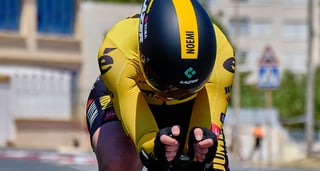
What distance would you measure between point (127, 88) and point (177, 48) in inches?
22.4

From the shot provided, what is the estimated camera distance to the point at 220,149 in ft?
16.8

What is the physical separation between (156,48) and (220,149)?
84 centimetres

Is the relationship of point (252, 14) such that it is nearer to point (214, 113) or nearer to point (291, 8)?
point (291, 8)

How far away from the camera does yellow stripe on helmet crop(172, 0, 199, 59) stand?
4492 mm

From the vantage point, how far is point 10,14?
37188 millimetres

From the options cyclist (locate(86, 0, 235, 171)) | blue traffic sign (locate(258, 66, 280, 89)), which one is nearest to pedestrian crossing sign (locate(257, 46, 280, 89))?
blue traffic sign (locate(258, 66, 280, 89))

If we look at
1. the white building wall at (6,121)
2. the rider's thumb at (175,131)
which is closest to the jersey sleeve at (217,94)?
the rider's thumb at (175,131)

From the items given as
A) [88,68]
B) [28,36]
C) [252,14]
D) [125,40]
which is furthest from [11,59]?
[252,14]

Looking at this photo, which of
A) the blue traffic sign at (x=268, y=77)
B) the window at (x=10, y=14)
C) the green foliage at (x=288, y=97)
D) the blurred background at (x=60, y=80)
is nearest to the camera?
the blue traffic sign at (x=268, y=77)

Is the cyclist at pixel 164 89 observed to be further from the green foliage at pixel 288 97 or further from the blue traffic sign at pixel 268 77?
the green foliage at pixel 288 97

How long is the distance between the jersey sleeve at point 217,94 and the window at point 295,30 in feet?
253

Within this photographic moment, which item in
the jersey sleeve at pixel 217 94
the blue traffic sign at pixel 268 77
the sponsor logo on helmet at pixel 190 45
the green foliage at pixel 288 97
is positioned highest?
the sponsor logo on helmet at pixel 190 45

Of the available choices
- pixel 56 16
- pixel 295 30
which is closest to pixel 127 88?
pixel 56 16

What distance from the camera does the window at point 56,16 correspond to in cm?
3757
